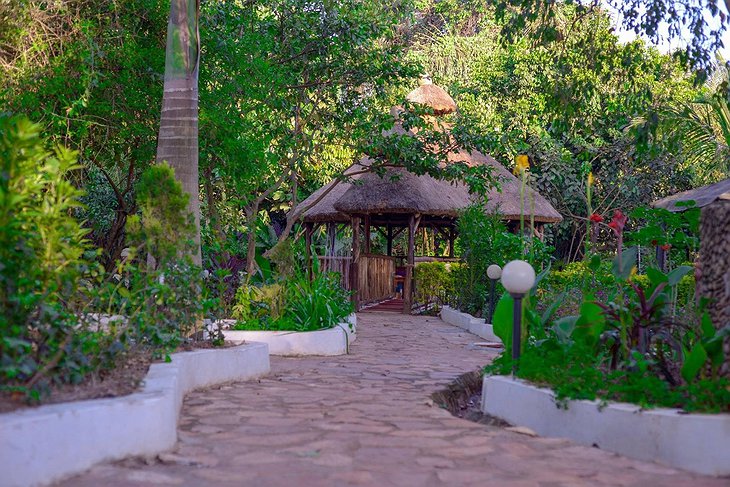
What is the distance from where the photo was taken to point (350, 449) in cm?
478

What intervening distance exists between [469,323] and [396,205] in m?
5.01

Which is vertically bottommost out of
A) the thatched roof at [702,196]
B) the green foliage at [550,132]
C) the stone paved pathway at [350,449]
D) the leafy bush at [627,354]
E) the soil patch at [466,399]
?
the soil patch at [466,399]

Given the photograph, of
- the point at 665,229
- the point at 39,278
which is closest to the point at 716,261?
the point at 39,278

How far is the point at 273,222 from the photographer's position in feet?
106

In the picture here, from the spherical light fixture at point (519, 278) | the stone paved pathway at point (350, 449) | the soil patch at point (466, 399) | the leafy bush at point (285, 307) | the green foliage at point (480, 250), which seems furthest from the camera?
the green foliage at point (480, 250)

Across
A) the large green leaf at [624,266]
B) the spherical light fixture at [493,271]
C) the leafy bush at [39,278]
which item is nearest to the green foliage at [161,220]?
the leafy bush at [39,278]

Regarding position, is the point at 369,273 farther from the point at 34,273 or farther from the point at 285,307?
the point at 34,273

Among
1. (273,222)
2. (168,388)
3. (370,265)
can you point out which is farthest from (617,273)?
(273,222)

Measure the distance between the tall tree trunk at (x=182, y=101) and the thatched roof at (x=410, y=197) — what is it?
318 inches

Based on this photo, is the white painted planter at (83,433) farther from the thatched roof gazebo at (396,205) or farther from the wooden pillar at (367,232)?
the wooden pillar at (367,232)

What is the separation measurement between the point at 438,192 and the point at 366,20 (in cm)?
578

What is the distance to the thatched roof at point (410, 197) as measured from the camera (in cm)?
1911

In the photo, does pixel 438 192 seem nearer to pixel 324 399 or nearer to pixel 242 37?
pixel 242 37

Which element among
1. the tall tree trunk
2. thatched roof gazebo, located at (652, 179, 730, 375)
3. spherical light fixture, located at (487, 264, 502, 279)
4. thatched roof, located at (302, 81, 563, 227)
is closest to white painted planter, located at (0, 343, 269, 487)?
thatched roof gazebo, located at (652, 179, 730, 375)
